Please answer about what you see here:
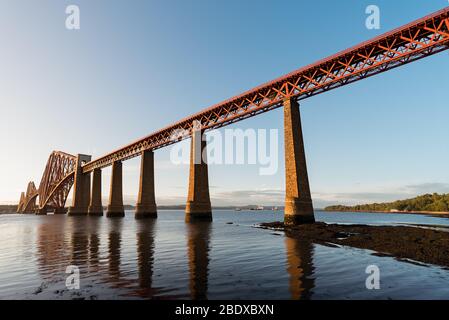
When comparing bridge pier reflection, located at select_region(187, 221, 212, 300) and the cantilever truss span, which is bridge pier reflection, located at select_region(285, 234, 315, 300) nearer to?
bridge pier reflection, located at select_region(187, 221, 212, 300)

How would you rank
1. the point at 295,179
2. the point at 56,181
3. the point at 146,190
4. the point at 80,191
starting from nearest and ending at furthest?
the point at 295,179 → the point at 146,190 → the point at 80,191 → the point at 56,181

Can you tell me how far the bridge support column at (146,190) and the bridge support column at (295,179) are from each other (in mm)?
31614

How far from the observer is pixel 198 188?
40438 millimetres

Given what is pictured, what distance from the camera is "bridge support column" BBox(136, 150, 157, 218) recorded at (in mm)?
51625

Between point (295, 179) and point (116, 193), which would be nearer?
point (295, 179)

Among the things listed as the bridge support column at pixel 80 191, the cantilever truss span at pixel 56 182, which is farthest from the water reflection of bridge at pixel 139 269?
the cantilever truss span at pixel 56 182

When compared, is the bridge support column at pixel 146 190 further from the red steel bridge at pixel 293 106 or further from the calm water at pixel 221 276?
the calm water at pixel 221 276

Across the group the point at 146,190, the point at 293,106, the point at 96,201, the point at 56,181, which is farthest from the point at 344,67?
the point at 56,181

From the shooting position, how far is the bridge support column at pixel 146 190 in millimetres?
51625

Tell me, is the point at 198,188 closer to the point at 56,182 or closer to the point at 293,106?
the point at 293,106

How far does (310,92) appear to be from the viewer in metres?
30.3

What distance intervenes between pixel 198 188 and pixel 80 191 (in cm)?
5937
